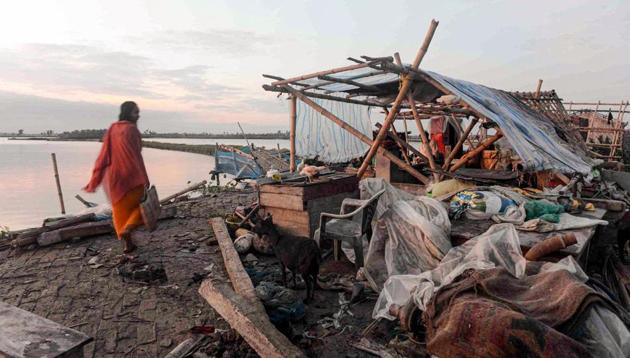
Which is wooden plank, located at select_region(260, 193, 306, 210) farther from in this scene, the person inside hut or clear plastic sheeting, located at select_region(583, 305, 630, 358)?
clear plastic sheeting, located at select_region(583, 305, 630, 358)

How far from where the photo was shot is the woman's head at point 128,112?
4.48 m

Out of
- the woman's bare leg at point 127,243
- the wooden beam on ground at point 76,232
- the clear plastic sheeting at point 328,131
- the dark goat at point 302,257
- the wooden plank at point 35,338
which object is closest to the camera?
the wooden plank at point 35,338

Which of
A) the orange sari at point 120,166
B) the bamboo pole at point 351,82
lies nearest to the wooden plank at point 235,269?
the orange sari at point 120,166

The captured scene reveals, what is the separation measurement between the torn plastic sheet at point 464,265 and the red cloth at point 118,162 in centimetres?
353

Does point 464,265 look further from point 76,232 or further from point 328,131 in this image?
point 328,131

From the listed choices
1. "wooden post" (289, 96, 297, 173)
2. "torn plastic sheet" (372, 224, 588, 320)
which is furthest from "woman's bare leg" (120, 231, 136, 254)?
"torn plastic sheet" (372, 224, 588, 320)

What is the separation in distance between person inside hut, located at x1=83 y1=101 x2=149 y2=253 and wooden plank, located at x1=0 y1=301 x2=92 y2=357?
8.50 feet

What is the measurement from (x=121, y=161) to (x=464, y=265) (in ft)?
13.8

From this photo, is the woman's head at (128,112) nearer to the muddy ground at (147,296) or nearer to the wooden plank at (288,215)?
the muddy ground at (147,296)

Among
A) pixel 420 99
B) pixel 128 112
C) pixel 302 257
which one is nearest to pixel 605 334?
pixel 302 257

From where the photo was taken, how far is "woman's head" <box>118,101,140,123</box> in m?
4.48

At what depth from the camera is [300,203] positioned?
531 cm

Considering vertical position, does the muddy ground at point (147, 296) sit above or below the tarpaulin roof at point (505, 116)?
below

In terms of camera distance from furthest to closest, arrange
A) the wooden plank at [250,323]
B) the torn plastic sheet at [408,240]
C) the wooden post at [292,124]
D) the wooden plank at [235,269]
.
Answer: the wooden post at [292,124] < the torn plastic sheet at [408,240] < the wooden plank at [235,269] < the wooden plank at [250,323]
